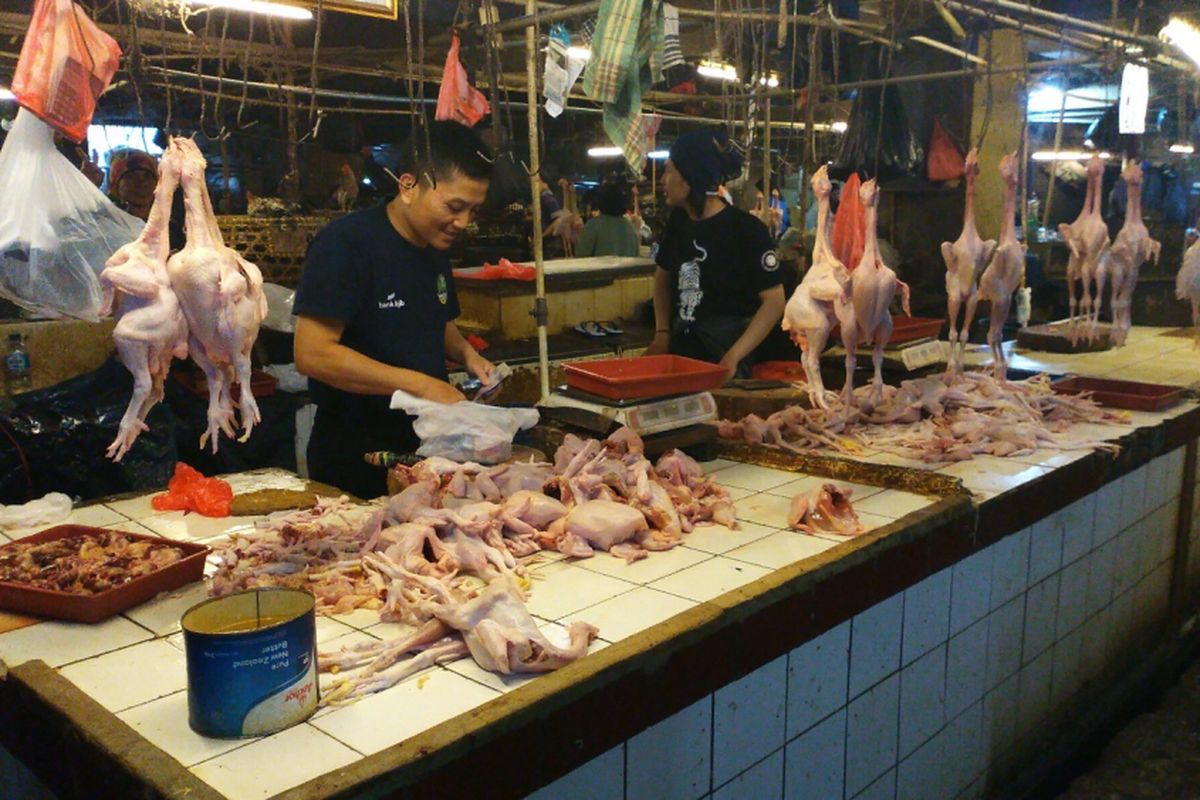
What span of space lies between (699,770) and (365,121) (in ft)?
39.4

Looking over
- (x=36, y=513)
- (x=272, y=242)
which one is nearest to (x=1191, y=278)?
(x=272, y=242)

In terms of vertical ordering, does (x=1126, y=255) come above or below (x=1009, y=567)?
above

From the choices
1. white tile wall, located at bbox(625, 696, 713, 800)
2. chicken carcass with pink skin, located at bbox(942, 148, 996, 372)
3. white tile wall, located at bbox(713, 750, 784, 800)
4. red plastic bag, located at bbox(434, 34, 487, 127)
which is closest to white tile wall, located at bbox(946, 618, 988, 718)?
white tile wall, located at bbox(713, 750, 784, 800)

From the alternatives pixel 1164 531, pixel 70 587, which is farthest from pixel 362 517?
pixel 1164 531

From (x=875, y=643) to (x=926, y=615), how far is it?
12.2 inches

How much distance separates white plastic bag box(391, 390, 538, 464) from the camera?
10.4 ft

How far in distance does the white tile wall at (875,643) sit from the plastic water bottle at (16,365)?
457 cm

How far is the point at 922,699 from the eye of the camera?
303 cm

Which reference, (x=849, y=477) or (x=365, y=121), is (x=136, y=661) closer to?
(x=849, y=477)

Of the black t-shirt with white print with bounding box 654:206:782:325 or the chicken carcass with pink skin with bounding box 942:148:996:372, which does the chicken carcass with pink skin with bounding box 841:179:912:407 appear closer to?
the chicken carcass with pink skin with bounding box 942:148:996:372

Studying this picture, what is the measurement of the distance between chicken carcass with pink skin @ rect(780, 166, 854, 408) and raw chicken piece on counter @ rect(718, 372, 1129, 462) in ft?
1.14

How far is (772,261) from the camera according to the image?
16.6ft

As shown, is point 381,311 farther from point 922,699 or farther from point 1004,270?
point 1004,270

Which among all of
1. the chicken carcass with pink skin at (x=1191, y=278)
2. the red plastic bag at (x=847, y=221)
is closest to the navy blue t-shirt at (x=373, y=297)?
the red plastic bag at (x=847, y=221)
